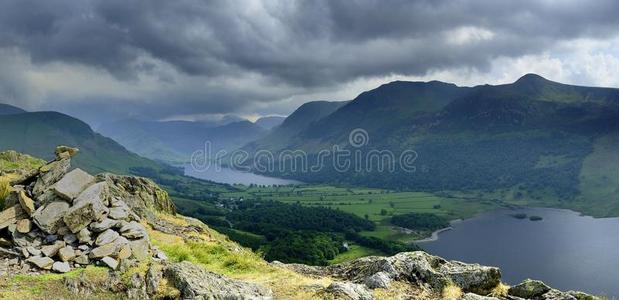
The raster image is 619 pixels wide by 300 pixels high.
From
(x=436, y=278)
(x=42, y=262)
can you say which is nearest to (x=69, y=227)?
(x=42, y=262)

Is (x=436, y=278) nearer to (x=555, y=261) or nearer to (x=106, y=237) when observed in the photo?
(x=106, y=237)

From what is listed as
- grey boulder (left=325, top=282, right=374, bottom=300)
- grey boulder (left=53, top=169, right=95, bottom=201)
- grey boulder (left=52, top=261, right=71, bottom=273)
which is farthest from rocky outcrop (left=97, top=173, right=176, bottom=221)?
grey boulder (left=325, top=282, right=374, bottom=300)

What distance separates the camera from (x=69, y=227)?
24.9 metres

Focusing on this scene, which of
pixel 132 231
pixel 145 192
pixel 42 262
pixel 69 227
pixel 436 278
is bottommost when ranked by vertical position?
pixel 436 278

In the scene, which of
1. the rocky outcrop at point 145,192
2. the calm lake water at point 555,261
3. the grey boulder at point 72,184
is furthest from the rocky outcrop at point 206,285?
the calm lake water at point 555,261

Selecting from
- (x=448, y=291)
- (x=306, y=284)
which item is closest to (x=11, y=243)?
(x=306, y=284)

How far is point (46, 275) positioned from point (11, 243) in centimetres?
467

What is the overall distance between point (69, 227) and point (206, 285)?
10.4 m

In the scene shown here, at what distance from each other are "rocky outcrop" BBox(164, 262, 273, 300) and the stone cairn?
12.2ft

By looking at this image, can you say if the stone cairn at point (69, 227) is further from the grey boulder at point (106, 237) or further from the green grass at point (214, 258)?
the green grass at point (214, 258)

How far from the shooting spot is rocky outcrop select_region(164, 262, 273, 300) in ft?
63.8

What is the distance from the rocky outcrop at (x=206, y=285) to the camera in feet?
63.8

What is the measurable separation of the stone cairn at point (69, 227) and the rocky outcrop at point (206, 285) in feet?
12.2

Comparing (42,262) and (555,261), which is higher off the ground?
(42,262)
